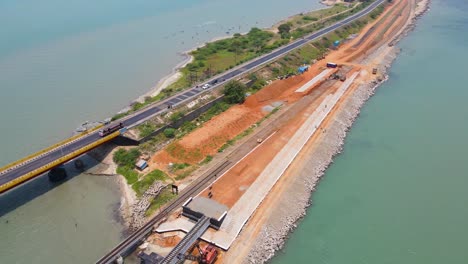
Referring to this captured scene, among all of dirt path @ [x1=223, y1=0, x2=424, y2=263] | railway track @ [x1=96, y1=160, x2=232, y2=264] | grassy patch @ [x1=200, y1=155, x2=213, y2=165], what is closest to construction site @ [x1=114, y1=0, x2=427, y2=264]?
dirt path @ [x1=223, y1=0, x2=424, y2=263]

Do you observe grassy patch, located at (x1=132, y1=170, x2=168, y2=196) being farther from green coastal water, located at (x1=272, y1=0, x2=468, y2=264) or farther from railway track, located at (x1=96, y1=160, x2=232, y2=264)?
green coastal water, located at (x1=272, y1=0, x2=468, y2=264)

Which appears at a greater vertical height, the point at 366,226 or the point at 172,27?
the point at 172,27

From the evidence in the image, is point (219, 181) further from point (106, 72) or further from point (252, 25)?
point (252, 25)

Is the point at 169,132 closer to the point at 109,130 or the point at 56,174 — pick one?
the point at 109,130

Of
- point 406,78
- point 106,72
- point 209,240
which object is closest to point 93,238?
point 209,240

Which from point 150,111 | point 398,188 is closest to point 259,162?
point 398,188
